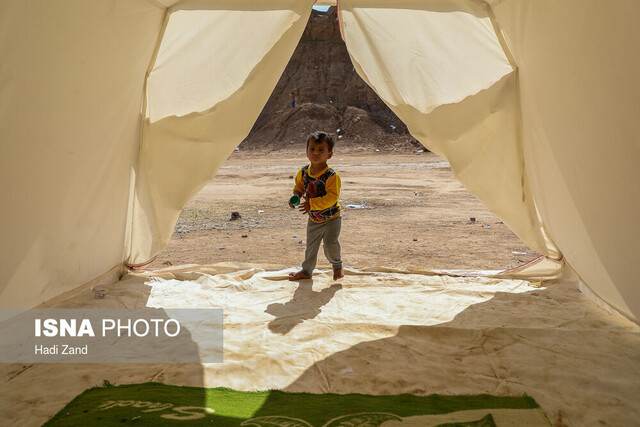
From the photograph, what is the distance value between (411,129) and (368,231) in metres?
2.81

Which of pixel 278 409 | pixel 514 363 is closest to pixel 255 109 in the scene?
pixel 278 409

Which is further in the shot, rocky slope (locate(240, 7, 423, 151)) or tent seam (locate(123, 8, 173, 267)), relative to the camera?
rocky slope (locate(240, 7, 423, 151))

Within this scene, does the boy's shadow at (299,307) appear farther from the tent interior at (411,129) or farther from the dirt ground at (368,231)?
the dirt ground at (368,231)

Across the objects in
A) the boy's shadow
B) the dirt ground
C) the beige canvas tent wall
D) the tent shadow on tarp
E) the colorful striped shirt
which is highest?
the beige canvas tent wall

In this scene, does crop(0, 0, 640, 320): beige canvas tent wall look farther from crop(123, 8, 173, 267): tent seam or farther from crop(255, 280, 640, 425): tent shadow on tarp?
crop(255, 280, 640, 425): tent shadow on tarp

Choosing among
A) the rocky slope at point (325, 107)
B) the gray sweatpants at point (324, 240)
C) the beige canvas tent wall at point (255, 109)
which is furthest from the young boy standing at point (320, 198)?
the rocky slope at point (325, 107)

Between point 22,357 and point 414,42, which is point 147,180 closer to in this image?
point 22,357

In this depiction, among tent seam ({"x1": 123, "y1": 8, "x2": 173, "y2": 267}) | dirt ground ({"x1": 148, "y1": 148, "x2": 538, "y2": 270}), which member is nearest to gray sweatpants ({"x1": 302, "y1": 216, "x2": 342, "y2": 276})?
dirt ground ({"x1": 148, "y1": 148, "x2": 538, "y2": 270})

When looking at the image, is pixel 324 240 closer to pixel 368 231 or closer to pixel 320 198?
pixel 320 198

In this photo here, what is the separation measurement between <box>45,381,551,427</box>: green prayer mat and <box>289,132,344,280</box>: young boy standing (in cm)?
184

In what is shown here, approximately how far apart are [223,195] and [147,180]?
6.37 m

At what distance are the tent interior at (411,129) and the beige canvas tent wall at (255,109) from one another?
14mm

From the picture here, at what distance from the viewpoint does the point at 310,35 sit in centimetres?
3472

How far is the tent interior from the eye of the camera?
7.77 ft
